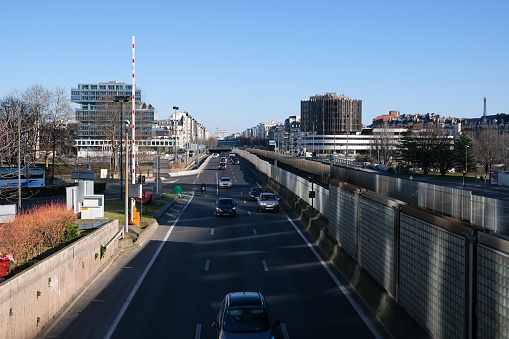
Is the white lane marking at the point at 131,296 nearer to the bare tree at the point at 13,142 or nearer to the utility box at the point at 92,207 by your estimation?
the utility box at the point at 92,207

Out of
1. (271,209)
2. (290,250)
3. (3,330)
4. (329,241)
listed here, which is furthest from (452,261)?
(271,209)

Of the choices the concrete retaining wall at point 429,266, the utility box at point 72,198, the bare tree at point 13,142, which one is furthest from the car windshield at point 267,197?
the concrete retaining wall at point 429,266

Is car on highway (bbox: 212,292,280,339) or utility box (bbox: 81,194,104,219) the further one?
utility box (bbox: 81,194,104,219)

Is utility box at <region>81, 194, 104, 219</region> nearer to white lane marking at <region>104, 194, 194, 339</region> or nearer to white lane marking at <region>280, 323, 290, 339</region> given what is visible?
white lane marking at <region>104, 194, 194, 339</region>

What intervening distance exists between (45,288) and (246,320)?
627 centimetres

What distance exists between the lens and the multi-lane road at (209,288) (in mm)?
14367

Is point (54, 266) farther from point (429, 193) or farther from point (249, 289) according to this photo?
point (429, 193)

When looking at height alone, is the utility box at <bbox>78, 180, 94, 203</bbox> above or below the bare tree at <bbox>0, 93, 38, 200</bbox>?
below

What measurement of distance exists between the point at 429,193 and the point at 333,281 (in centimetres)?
780

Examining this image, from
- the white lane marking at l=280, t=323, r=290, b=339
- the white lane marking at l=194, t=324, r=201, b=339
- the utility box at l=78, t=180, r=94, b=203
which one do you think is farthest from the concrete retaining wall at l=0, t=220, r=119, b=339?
the utility box at l=78, t=180, r=94, b=203

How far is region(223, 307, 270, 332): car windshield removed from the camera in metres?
12.1

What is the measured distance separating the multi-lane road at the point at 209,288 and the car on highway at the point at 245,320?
1337 mm

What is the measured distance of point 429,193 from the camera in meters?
12.9

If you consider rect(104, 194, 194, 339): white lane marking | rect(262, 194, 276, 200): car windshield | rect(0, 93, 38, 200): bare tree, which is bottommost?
rect(104, 194, 194, 339): white lane marking
